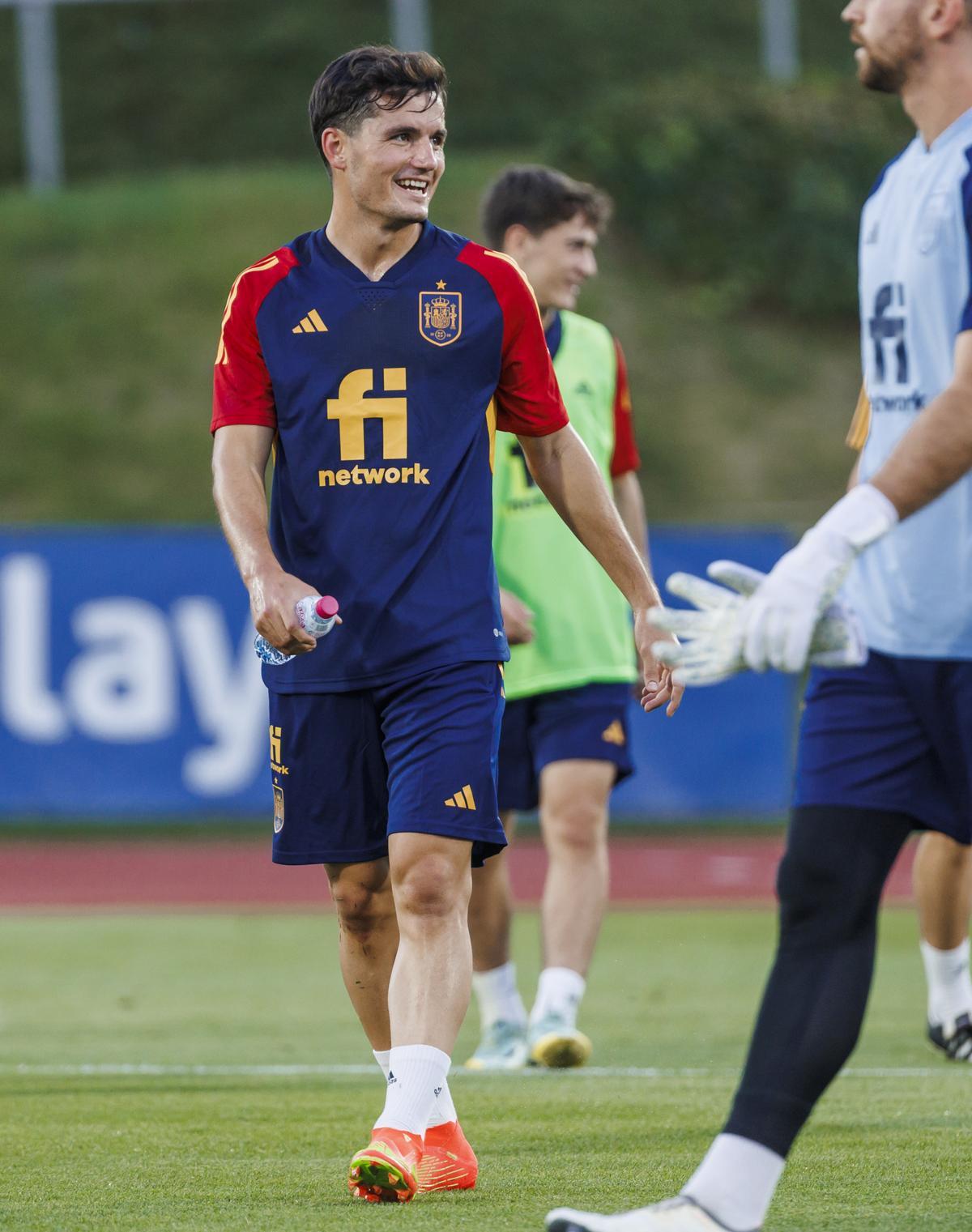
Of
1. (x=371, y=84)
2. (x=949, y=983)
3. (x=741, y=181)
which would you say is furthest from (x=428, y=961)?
(x=741, y=181)

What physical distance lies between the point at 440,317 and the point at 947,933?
279 centimetres

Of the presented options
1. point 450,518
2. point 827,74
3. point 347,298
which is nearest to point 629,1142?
point 450,518

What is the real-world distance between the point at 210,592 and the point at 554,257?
8.11 m

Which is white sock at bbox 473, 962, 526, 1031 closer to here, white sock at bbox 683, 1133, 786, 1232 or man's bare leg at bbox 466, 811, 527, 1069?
man's bare leg at bbox 466, 811, 527, 1069

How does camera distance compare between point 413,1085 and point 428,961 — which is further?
point 428,961

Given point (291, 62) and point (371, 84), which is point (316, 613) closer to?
point (371, 84)

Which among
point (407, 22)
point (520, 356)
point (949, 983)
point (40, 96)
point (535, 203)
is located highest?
point (407, 22)

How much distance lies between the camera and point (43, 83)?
955 inches

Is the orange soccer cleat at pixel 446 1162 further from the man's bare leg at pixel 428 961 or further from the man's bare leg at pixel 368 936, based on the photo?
the man's bare leg at pixel 368 936

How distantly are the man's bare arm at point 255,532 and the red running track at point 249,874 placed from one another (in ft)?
26.2

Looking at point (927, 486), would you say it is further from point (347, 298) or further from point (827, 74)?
point (827, 74)

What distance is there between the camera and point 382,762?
4.54 meters

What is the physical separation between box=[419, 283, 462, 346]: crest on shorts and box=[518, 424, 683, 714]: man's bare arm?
1.09 ft

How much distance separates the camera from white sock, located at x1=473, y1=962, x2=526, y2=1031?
6.66m
